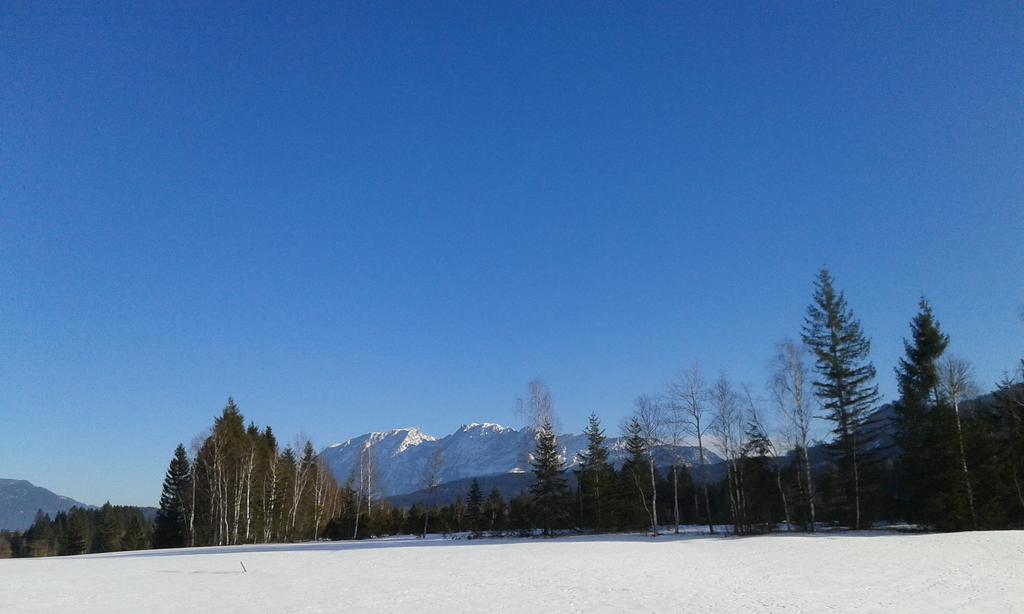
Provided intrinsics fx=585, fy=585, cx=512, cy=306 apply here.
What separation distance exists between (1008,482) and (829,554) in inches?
729

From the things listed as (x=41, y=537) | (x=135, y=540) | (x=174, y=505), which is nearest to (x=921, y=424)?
(x=174, y=505)

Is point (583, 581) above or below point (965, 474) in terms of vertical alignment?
below

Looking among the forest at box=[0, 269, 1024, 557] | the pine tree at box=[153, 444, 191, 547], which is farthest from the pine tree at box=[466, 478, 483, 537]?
the pine tree at box=[153, 444, 191, 547]

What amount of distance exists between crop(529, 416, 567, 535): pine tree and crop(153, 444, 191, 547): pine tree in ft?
117

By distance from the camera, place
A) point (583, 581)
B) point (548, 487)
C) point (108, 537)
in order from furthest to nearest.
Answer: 1. point (108, 537)
2. point (548, 487)
3. point (583, 581)

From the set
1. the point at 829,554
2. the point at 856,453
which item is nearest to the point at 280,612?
the point at 829,554

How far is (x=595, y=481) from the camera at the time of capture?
49469mm

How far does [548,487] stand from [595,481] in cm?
452

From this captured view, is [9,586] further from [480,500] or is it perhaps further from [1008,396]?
[1008,396]

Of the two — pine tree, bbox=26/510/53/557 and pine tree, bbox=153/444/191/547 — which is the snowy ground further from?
pine tree, bbox=26/510/53/557

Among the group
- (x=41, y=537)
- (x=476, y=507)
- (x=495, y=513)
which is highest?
(x=476, y=507)

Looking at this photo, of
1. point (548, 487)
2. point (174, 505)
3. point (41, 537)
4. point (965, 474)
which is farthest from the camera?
point (41, 537)

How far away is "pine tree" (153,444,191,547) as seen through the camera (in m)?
58.5

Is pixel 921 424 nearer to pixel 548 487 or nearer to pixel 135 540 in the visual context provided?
pixel 548 487
